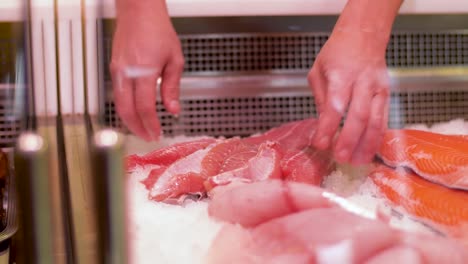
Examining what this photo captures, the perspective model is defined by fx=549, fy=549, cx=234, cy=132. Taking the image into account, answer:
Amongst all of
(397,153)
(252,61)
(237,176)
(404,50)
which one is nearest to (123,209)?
(237,176)

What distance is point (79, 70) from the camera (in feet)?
2.56

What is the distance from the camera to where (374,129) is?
887mm

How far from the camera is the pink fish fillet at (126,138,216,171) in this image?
0.78m

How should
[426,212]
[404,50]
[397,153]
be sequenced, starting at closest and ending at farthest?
[426,212] < [397,153] < [404,50]

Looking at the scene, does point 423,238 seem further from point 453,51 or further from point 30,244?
point 453,51

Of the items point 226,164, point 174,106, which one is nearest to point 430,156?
point 226,164

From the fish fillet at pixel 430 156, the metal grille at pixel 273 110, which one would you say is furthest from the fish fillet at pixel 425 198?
the metal grille at pixel 273 110

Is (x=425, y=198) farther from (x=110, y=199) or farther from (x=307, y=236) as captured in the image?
(x=110, y=199)

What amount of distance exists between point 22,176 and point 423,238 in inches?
19.1

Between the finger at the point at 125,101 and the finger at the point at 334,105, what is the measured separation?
0.29m

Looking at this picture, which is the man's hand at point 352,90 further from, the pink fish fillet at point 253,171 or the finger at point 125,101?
the finger at point 125,101

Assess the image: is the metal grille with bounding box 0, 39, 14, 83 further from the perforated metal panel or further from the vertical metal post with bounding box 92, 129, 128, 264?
the perforated metal panel

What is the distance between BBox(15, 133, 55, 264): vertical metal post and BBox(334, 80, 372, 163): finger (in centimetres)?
43

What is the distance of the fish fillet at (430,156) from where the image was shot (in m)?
0.92
